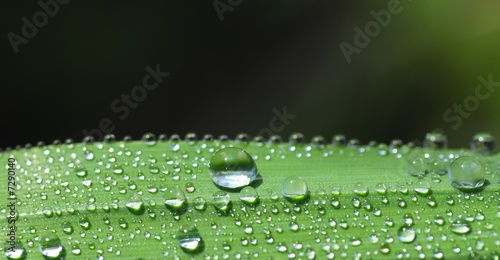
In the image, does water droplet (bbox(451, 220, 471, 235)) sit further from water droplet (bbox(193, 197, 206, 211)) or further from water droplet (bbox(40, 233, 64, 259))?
water droplet (bbox(40, 233, 64, 259))

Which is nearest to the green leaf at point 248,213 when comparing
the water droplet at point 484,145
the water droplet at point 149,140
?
the water droplet at point 149,140

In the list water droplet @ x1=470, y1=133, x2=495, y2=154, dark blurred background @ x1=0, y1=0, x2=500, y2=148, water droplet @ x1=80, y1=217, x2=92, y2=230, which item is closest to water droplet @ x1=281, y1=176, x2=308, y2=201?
water droplet @ x1=80, y1=217, x2=92, y2=230

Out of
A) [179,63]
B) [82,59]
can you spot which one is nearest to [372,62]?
[179,63]

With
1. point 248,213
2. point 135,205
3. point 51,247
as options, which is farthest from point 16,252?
point 248,213

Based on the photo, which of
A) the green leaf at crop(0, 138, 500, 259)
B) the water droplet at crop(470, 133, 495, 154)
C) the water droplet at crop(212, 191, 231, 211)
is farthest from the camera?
the water droplet at crop(470, 133, 495, 154)

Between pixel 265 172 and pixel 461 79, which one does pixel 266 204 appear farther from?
pixel 461 79

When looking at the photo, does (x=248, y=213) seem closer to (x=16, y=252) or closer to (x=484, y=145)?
(x=16, y=252)
